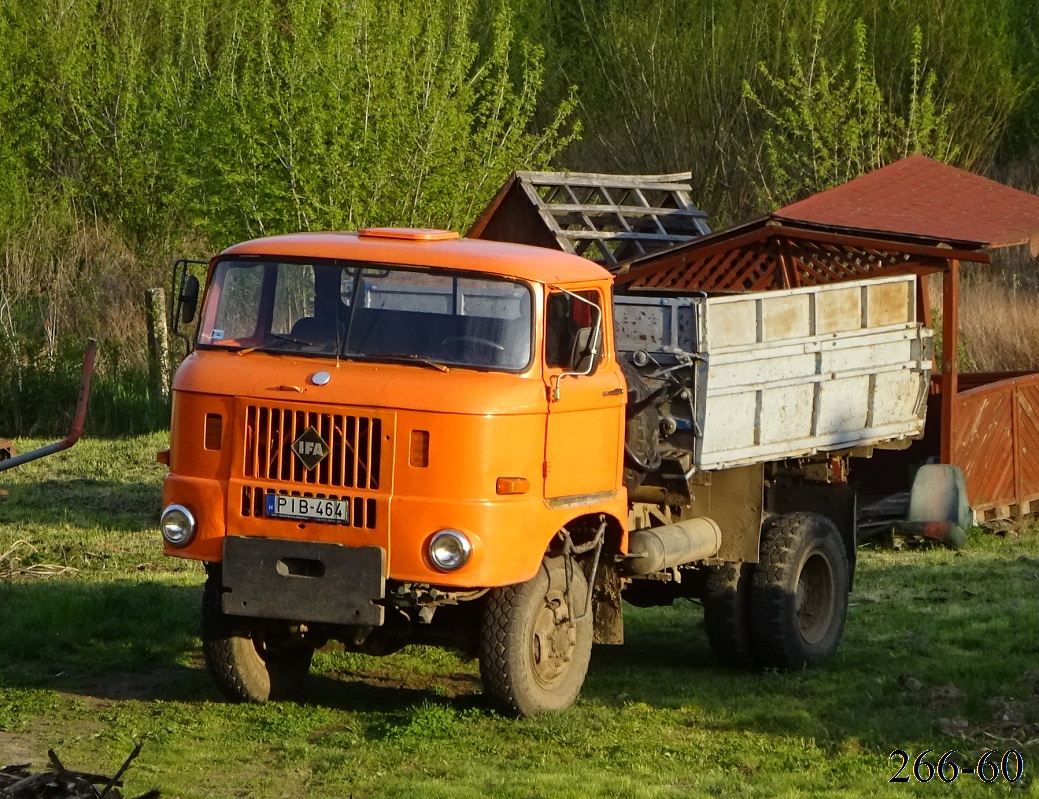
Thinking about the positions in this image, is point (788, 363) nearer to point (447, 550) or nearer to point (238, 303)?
point (447, 550)

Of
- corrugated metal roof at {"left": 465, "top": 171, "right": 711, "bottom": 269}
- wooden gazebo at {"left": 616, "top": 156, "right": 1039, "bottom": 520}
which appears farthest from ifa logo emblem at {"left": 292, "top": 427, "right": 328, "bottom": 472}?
corrugated metal roof at {"left": 465, "top": 171, "right": 711, "bottom": 269}

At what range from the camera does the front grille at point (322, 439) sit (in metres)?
7.70

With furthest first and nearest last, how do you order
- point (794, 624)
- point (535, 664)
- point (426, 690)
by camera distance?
1. point (794, 624)
2. point (426, 690)
3. point (535, 664)

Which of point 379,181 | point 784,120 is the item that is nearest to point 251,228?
point 379,181

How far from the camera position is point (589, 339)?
816 cm

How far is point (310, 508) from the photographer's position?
775 centimetres

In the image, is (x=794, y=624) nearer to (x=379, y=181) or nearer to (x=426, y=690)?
(x=426, y=690)

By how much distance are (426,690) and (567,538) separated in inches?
55.4

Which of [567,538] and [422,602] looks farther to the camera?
[567,538]

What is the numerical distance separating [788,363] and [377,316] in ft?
9.57

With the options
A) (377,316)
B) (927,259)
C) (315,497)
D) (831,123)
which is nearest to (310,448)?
(315,497)

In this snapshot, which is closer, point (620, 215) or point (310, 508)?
point (310, 508)

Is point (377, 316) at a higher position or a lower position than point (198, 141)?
lower

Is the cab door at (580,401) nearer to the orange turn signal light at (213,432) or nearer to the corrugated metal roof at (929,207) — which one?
the orange turn signal light at (213,432)
